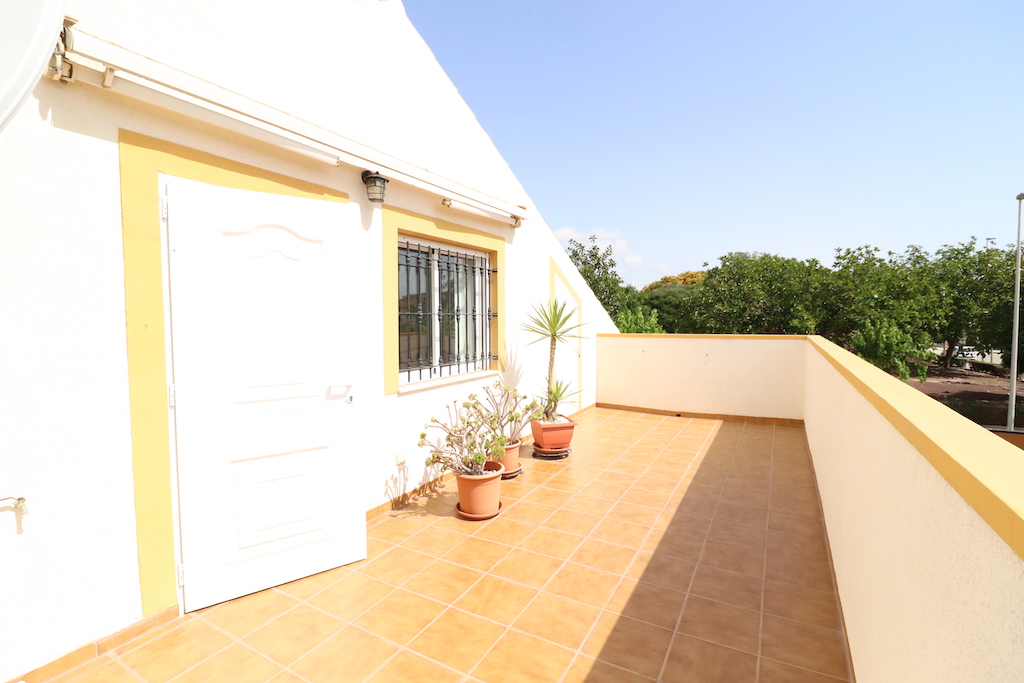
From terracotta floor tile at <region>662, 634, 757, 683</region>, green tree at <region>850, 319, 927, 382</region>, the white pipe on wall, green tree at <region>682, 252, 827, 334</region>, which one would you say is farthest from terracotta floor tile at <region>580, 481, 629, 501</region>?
green tree at <region>682, 252, 827, 334</region>

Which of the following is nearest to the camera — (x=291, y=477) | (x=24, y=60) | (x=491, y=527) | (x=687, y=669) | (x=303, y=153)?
(x=24, y=60)

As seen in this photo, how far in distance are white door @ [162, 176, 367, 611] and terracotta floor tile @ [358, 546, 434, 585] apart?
146 mm

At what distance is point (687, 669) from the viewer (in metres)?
2.19

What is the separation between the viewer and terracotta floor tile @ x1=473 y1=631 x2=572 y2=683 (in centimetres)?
214

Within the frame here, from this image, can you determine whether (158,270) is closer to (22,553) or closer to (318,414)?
(318,414)

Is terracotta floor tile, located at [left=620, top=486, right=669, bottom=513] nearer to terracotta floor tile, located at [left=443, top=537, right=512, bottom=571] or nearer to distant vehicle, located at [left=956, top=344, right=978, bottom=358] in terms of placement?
terracotta floor tile, located at [left=443, top=537, right=512, bottom=571]

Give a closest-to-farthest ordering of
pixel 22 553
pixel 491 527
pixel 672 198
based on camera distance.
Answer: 1. pixel 22 553
2. pixel 491 527
3. pixel 672 198

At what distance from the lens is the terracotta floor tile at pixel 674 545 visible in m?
3.26

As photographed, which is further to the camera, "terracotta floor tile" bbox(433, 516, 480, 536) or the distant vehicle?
the distant vehicle

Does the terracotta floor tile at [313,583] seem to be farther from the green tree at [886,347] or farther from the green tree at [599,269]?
the green tree at [599,269]

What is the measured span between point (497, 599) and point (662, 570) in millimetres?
1080

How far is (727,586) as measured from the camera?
9.42ft

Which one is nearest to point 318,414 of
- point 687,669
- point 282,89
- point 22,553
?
point 22,553

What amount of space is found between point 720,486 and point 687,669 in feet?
8.77
